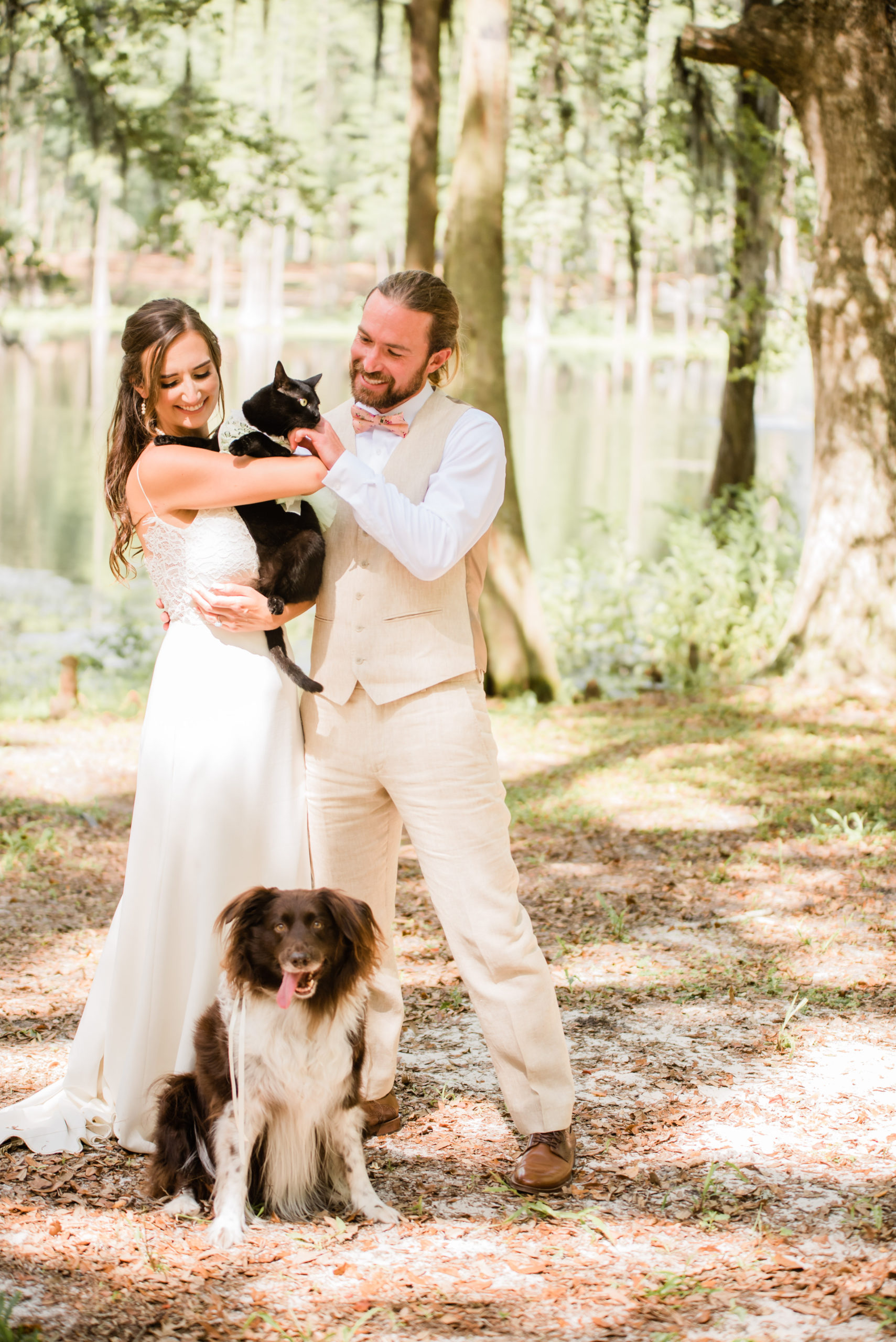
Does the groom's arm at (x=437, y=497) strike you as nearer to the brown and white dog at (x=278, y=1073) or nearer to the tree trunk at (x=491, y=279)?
the brown and white dog at (x=278, y=1073)

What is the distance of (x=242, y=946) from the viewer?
3.14m

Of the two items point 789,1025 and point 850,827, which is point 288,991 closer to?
point 789,1025

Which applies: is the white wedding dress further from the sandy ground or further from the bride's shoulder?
the sandy ground

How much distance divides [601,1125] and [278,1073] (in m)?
1.22

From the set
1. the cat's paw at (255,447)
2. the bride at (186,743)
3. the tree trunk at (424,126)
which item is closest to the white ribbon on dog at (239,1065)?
the bride at (186,743)

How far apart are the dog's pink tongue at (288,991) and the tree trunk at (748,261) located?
1068 centimetres

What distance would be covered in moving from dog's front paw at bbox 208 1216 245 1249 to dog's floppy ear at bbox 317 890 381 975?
0.69m

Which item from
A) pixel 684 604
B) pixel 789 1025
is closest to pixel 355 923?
pixel 789 1025

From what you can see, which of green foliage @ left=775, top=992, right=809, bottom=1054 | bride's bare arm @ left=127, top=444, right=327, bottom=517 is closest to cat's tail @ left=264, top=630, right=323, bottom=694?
bride's bare arm @ left=127, top=444, right=327, bottom=517

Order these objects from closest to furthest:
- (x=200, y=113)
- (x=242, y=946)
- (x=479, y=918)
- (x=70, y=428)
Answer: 1. (x=242, y=946)
2. (x=479, y=918)
3. (x=200, y=113)
4. (x=70, y=428)

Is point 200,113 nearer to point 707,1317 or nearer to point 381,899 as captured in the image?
point 381,899

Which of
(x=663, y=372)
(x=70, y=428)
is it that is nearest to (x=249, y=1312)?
(x=70, y=428)

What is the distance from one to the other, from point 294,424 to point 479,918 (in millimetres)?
1432

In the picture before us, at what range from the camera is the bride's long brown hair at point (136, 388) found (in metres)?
3.50
